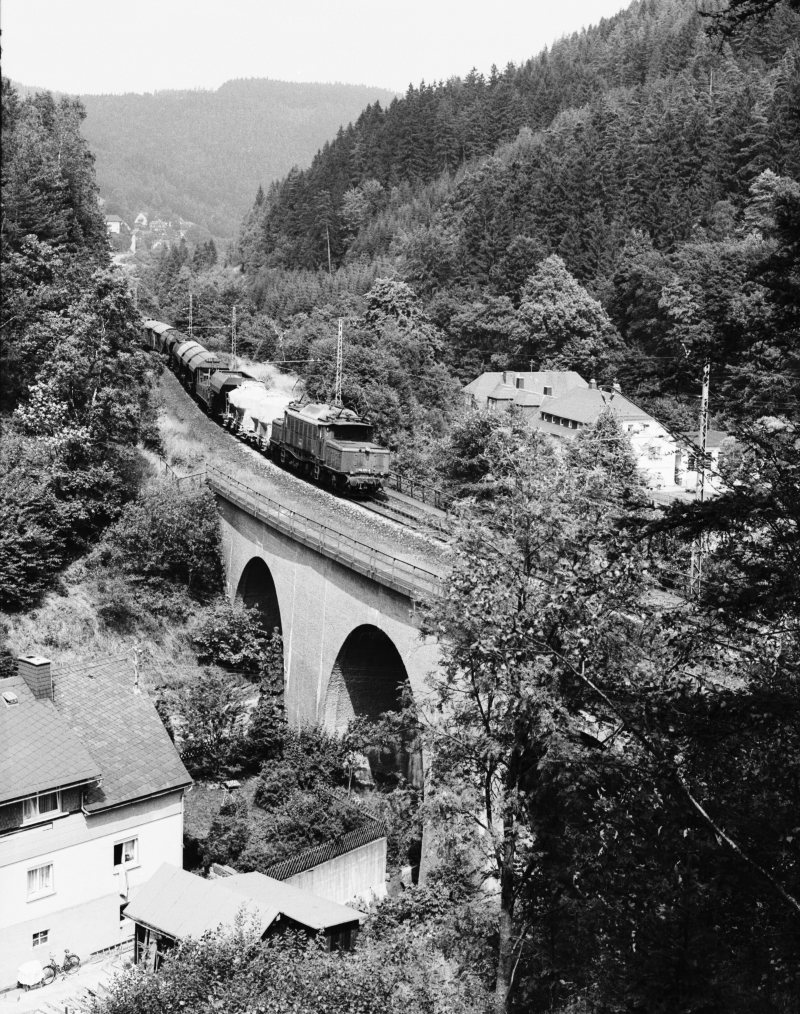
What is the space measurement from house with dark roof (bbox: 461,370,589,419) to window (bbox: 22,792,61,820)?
40.2m

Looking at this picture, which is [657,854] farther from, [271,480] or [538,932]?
[271,480]

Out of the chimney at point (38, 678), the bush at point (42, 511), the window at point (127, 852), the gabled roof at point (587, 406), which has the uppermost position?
the gabled roof at point (587, 406)

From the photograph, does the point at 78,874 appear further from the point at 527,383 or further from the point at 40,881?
the point at 527,383

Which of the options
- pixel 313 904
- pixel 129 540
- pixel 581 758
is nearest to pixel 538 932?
pixel 581 758

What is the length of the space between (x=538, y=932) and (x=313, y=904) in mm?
8775

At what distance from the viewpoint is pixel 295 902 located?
22625 mm

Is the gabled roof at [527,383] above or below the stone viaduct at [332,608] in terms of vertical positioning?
above

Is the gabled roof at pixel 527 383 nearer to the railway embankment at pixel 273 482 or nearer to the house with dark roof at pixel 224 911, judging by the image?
the railway embankment at pixel 273 482

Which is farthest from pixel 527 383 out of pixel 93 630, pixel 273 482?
pixel 93 630

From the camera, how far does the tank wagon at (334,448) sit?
3722 cm

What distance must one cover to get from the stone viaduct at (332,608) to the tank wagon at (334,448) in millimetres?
3026

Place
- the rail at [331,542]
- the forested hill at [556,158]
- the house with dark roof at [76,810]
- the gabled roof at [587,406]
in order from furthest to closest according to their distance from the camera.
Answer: the forested hill at [556,158]
the gabled roof at [587,406]
the rail at [331,542]
the house with dark roof at [76,810]

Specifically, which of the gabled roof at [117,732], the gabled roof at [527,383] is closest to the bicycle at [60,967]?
the gabled roof at [117,732]

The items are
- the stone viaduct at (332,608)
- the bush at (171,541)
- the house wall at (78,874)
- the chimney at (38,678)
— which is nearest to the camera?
the house wall at (78,874)
